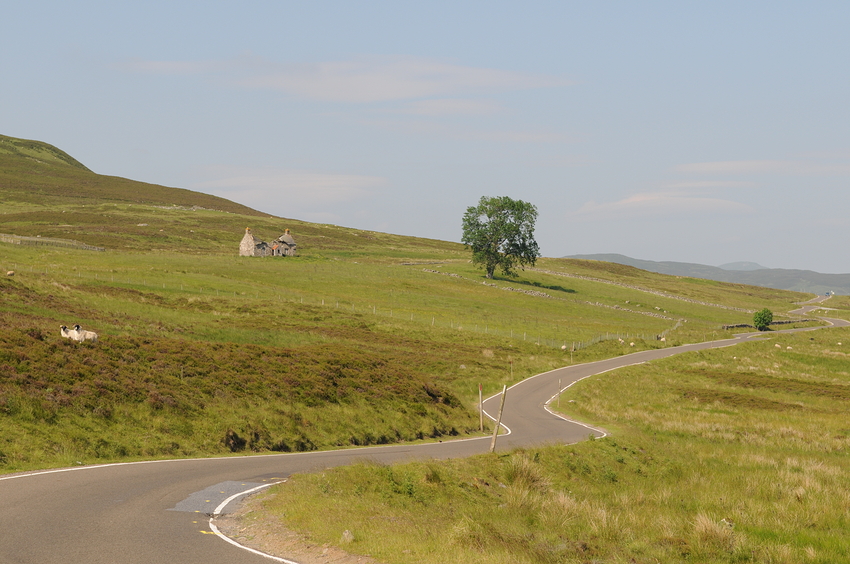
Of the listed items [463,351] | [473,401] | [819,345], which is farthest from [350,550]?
[819,345]

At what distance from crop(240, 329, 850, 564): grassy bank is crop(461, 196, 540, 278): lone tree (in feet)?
307

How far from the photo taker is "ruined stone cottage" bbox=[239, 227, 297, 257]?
141875 mm

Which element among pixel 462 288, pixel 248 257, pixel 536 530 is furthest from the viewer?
pixel 248 257

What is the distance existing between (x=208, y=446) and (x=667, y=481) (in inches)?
693

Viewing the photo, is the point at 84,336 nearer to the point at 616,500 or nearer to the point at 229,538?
the point at 229,538

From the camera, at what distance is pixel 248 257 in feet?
428

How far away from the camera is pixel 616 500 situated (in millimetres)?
20641

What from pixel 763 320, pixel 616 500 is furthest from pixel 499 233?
pixel 616 500

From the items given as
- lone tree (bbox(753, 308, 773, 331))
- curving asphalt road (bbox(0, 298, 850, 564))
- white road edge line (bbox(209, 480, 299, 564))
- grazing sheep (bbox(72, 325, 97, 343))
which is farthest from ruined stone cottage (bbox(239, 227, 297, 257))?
white road edge line (bbox(209, 480, 299, 564))

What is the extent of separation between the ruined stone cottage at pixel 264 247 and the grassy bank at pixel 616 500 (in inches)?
4358

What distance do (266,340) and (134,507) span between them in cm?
4140

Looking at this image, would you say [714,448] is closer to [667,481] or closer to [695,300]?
[667,481]

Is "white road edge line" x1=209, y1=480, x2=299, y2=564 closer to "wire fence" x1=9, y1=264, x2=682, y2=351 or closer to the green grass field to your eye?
the green grass field

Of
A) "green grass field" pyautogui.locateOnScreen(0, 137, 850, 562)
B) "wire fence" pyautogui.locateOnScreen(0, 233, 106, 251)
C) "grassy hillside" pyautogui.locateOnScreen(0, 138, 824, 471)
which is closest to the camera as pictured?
"green grass field" pyautogui.locateOnScreen(0, 137, 850, 562)
